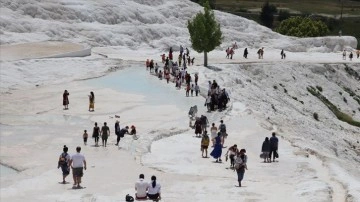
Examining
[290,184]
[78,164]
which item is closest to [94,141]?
Answer: [78,164]

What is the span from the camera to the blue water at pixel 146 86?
4859 cm

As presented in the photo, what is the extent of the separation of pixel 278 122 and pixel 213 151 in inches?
548

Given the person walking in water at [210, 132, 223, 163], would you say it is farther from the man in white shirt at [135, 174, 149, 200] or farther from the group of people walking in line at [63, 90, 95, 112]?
the group of people walking in line at [63, 90, 95, 112]

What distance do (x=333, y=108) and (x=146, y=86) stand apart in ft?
74.7

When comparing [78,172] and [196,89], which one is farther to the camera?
[196,89]

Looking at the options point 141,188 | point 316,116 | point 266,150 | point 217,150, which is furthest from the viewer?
point 316,116

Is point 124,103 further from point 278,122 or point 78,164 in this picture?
point 78,164

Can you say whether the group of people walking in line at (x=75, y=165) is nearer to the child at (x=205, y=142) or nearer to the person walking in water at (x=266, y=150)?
the child at (x=205, y=142)

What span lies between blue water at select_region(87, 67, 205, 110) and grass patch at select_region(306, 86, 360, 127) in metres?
18.6

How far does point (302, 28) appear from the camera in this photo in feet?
372

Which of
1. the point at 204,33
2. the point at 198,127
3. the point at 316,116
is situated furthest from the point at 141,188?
the point at 204,33

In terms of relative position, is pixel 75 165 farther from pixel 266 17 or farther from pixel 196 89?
pixel 266 17

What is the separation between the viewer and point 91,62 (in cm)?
6391

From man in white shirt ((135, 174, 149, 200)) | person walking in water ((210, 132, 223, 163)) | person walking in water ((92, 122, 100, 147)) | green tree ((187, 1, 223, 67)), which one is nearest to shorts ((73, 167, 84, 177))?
man in white shirt ((135, 174, 149, 200))
